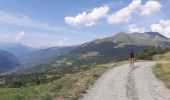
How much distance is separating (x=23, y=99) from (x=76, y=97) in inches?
139

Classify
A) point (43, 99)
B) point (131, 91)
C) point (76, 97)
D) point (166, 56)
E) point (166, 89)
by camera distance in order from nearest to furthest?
point (43, 99) < point (76, 97) < point (131, 91) < point (166, 89) < point (166, 56)

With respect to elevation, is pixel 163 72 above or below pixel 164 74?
above

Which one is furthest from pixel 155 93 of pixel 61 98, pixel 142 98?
pixel 61 98

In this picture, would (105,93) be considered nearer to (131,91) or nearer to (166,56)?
(131,91)

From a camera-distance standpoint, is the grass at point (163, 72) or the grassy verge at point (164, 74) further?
the grass at point (163, 72)

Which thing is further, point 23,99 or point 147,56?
point 147,56

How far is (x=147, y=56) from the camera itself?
9319 cm

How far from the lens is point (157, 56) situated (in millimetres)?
92500

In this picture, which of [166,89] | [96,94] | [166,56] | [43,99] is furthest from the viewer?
[166,56]

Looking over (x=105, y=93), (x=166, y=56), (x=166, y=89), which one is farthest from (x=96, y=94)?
(x=166, y=56)

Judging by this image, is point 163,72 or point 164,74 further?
point 163,72

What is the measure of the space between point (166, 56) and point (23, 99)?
71996 millimetres

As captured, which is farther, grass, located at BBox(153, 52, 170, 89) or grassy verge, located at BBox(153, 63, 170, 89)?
grass, located at BBox(153, 52, 170, 89)

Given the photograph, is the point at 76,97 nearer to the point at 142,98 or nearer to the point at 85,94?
the point at 85,94
